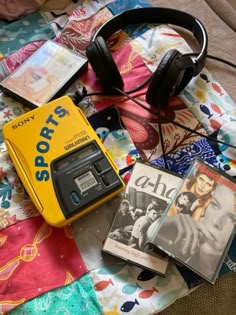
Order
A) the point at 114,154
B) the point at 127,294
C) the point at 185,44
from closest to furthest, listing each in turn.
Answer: the point at 127,294 → the point at 114,154 → the point at 185,44

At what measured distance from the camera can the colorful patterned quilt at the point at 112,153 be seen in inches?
26.4

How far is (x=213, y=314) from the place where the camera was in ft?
2.35

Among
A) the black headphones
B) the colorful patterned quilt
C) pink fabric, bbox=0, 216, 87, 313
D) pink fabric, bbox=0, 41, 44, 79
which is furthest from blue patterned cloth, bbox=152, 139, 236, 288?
pink fabric, bbox=0, 41, 44, 79

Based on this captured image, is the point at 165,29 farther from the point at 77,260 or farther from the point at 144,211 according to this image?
the point at 77,260

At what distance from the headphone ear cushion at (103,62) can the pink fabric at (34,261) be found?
1.01 ft

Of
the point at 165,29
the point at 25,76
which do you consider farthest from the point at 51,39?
the point at 165,29

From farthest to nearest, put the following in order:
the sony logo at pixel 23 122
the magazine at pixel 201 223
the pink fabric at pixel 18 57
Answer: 1. the pink fabric at pixel 18 57
2. the sony logo at pixel 23 122
3. the magazine at pixel 201 223

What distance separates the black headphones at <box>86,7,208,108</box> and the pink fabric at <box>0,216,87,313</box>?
313 millimetres

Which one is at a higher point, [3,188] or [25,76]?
[25,76]

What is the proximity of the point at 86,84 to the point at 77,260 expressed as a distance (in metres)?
0.38

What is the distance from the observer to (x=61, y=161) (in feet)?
2.39

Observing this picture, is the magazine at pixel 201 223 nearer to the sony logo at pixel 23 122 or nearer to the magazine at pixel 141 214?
the magazine at pixel 141 214

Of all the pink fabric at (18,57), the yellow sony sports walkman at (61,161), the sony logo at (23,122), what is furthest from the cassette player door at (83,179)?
the pink fabric at (18,57)

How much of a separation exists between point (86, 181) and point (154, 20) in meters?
0.46
